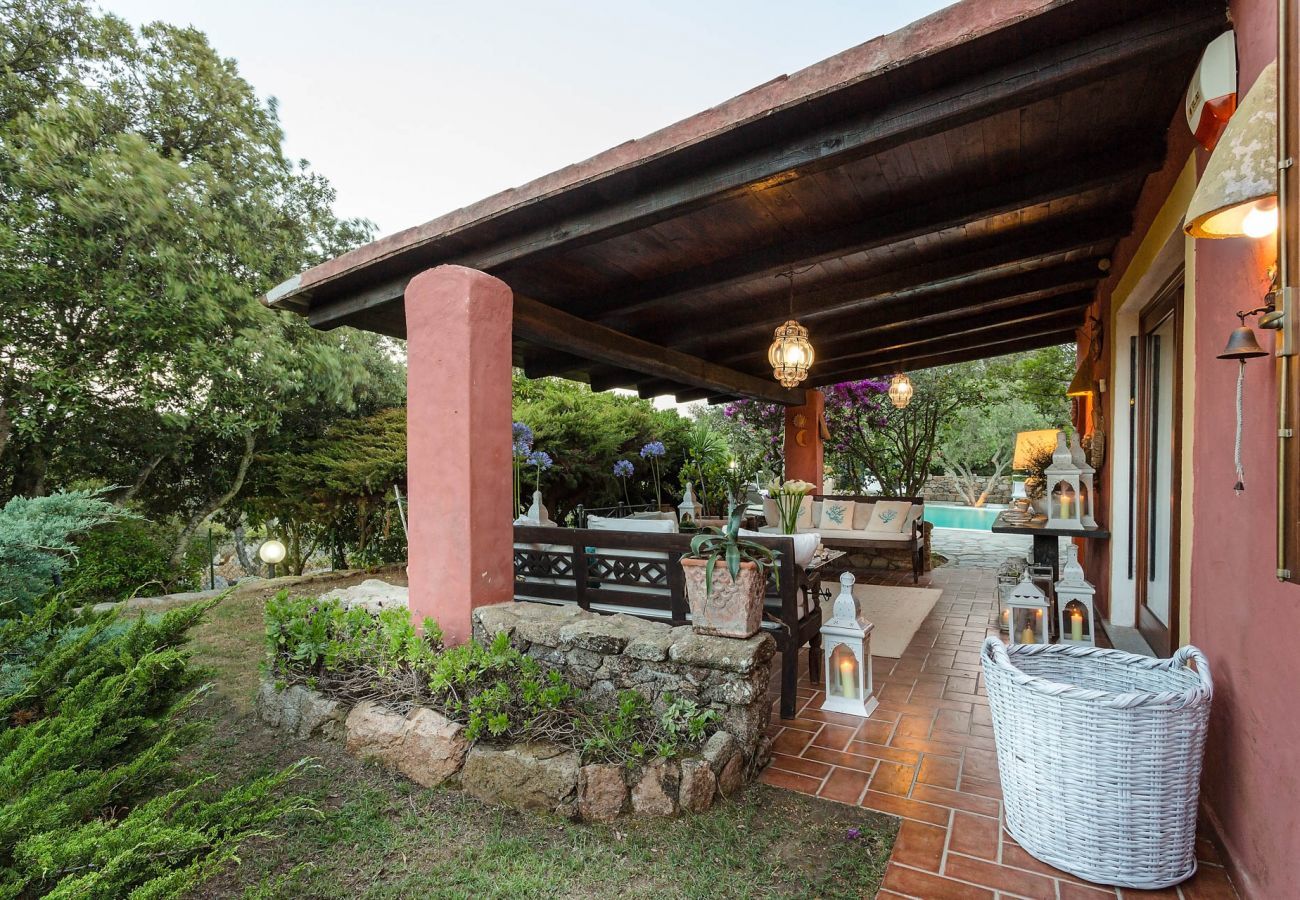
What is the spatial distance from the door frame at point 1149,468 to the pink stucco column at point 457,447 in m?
3.33

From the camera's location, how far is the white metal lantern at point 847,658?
3047 mm

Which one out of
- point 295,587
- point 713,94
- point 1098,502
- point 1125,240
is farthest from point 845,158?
point 713,94

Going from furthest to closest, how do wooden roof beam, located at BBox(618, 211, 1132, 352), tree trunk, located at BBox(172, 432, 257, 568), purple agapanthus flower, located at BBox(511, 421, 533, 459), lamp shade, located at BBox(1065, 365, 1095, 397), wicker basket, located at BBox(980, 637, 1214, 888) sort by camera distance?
tree trunk, located at BBox(172, 432, 257, 568), purple agapanthus flower, located at BBox(511, 421, 533, 459), lamp shade, located at BBox(1065, 365, 1095, 397), wooden roof beam, located at BBox(618, 211, 1132, 352), wicker basket, located at BBox(980, 637, 1214, 888)

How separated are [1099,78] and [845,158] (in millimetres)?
819

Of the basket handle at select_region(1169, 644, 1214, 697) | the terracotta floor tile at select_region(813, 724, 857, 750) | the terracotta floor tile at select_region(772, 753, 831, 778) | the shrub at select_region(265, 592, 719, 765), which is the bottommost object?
the terracotta floor tile at select_region(813, 724, 857, 750)

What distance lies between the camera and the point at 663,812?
2.19m

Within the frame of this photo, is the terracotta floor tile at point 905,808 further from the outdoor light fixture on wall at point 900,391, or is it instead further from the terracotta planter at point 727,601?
the outdoor light fixture on wall at point 900,391

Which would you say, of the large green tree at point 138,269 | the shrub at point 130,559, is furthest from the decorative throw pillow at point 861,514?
the shrub at point 130,559

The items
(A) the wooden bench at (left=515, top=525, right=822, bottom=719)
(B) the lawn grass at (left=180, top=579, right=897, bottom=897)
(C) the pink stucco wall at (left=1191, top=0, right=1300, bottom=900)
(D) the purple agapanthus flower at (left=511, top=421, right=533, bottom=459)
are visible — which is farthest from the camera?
(D) the purple agapanthus flower at (left=511, top=421, right=533, bottom=459)

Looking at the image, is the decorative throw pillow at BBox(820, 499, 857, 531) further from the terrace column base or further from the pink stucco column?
the pink stucco column

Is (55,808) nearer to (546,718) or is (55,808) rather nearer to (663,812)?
(546,718)

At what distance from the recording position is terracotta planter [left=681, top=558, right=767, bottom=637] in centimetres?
256

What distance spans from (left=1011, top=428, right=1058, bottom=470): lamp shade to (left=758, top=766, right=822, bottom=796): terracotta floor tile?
3.91 meters

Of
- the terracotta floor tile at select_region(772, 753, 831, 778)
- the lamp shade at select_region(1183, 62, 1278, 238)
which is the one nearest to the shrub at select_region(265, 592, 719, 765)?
the terracotta floor tile at select_region(772, 753, 831, 778)
